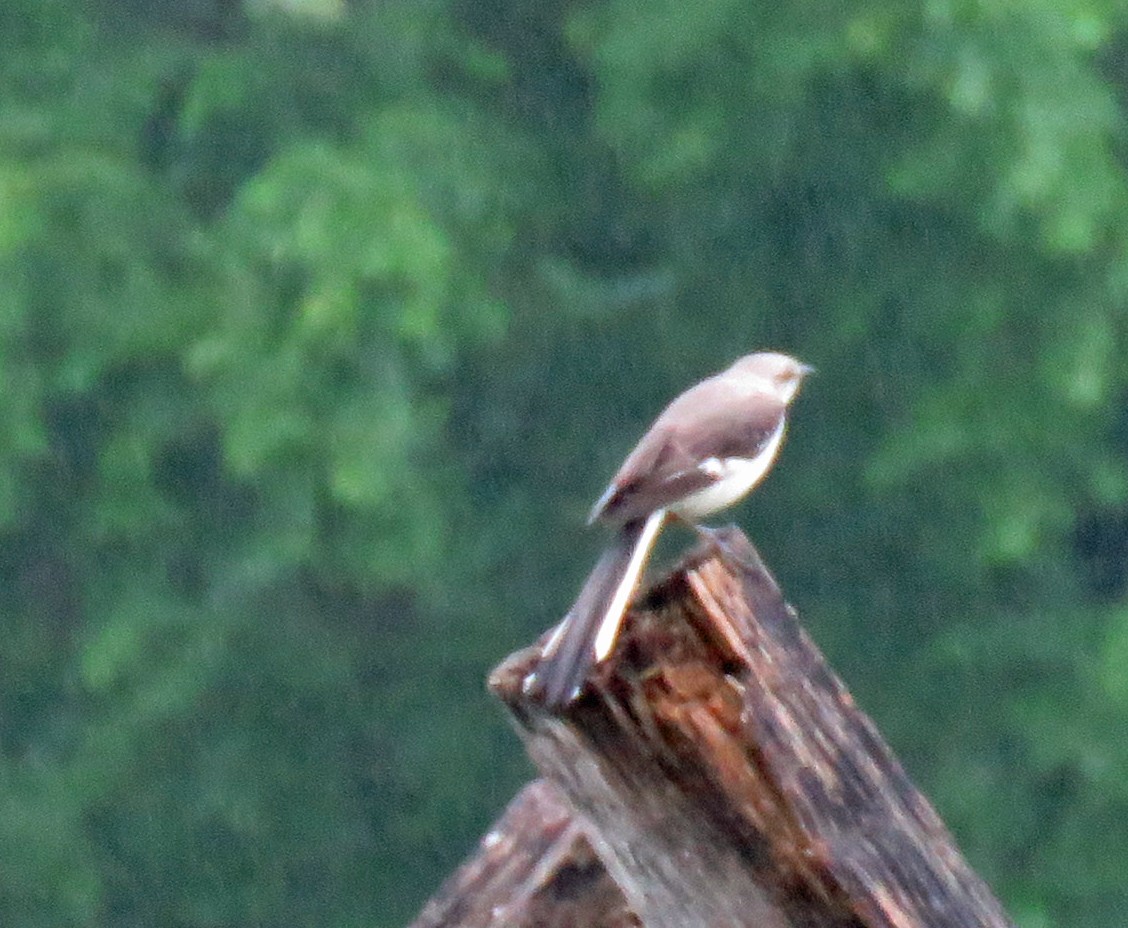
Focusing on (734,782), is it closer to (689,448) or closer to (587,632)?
(587,632)

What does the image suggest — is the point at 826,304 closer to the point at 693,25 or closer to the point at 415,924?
the point at 693,25

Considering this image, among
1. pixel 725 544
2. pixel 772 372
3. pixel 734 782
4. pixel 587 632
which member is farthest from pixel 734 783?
pixel 772 372

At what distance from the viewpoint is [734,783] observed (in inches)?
112

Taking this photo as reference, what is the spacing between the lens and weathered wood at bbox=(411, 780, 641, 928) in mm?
3670

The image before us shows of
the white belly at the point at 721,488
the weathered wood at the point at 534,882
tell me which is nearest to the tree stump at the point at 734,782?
the weathered wood at the point at 534,882

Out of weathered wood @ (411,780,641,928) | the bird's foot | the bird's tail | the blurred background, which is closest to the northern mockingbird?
the bird's tail

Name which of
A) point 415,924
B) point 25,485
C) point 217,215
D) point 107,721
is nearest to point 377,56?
point 217,215

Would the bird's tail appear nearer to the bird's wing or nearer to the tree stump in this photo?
the tree stump

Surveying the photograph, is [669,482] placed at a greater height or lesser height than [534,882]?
greater

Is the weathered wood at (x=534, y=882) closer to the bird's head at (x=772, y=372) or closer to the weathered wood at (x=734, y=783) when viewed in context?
the weathered wood at (x=734, y=783)

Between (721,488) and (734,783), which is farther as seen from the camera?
(721,488)

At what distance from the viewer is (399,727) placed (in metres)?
14.9

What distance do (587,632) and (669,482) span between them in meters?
1.39

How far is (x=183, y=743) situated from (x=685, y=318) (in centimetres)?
410
